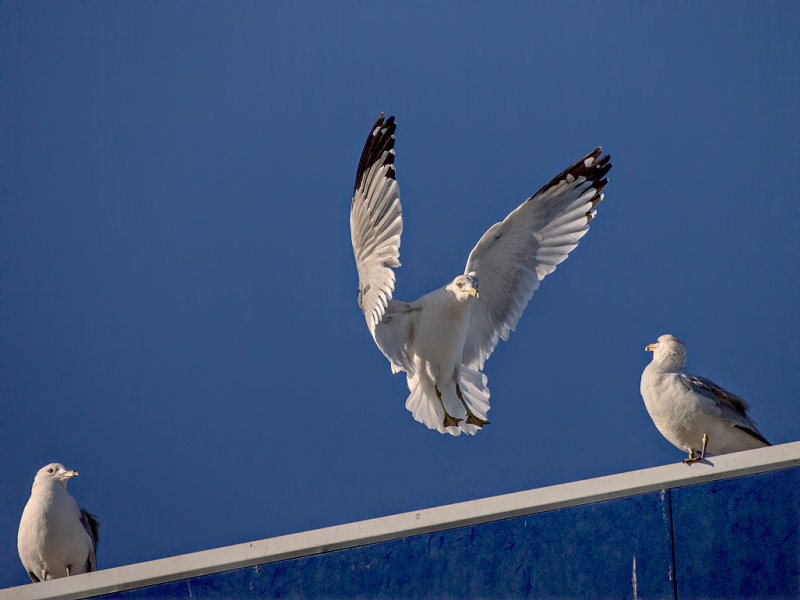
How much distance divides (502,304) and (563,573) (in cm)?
321

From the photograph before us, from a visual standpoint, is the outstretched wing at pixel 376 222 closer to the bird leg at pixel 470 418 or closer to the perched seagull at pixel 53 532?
the bird leg at pixel 470 418

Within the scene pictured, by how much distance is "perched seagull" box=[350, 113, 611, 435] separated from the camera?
6.77 meters

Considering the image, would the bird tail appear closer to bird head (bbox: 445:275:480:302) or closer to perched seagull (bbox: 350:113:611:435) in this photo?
perched seagull (bbox: 350:113:611:435)

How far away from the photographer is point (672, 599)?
4453mm

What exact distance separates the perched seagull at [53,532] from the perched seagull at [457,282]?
1.98 meters

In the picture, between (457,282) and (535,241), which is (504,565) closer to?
(457,282)

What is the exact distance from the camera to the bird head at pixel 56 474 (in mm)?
6633

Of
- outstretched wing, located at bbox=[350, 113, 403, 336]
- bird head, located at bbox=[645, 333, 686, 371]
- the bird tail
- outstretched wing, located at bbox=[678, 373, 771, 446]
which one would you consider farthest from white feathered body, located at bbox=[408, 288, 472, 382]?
outstretched wing, located at bbox=[678, 373, 771, 446]

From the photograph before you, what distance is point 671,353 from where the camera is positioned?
557 centimetres

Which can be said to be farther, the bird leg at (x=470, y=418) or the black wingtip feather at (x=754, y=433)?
the bird leg at (x=470, y=418)

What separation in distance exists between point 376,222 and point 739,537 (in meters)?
3.03

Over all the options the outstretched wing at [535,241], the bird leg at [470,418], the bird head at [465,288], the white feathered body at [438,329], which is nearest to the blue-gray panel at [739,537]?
the bird head at [465,288]

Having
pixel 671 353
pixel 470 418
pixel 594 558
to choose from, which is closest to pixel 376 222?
pixel 470 418

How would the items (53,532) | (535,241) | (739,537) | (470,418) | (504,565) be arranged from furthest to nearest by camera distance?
1. (535,241)
2. (470,418)
3. (53,532)
4. (504,565)
5. (739,537)
